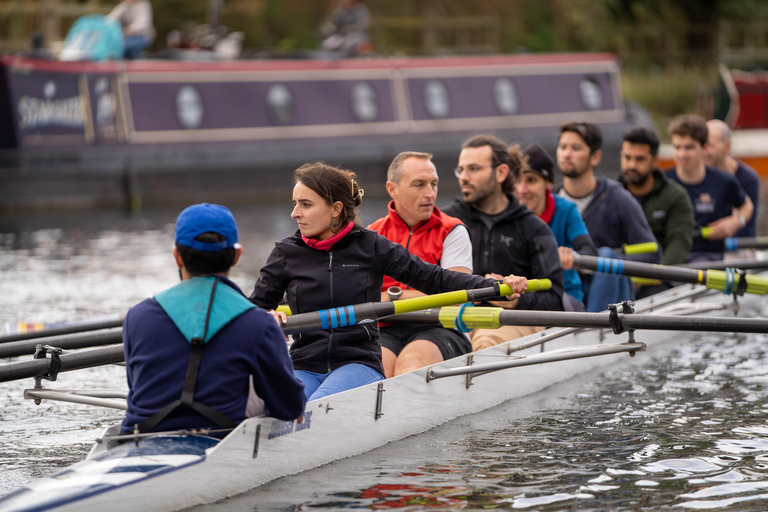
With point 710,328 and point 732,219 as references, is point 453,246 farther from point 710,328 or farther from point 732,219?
point 732,219

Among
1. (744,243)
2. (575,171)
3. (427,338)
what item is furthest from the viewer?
(744,243)

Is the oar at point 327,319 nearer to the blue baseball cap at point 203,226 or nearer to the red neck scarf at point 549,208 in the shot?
the blue baseball cap at point 203,226

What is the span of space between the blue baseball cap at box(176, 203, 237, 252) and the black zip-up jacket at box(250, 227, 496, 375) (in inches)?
44.5

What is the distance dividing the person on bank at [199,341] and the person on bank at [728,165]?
23.3ft

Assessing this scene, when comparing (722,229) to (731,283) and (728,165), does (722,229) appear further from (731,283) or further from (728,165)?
(731,283)

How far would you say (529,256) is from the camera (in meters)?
6.64

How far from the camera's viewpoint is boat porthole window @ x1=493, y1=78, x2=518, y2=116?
22297 mm

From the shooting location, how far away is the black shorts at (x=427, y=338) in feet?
19.7

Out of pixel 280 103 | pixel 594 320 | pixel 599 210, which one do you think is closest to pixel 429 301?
pixel 594 320

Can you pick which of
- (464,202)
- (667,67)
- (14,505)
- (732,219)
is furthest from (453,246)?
(667,67)

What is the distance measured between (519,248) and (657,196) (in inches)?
103

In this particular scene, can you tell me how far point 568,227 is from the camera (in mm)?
7441

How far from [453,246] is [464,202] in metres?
0.75

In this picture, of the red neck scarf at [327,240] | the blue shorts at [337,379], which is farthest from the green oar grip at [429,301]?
the red neck scarf at [327,240]
